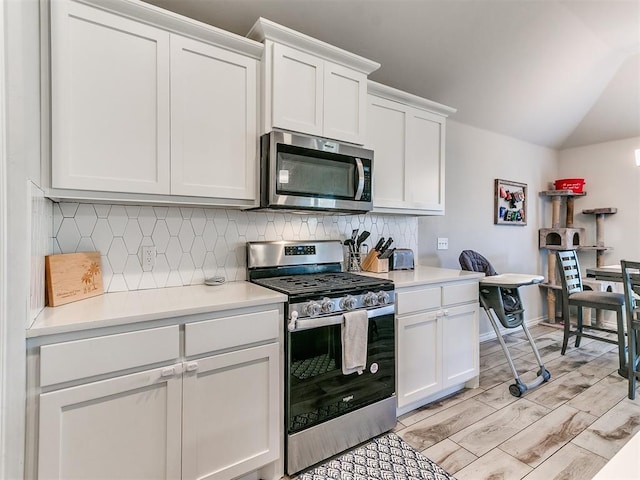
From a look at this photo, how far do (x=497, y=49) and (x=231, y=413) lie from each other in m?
3.43

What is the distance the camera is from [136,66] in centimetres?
158

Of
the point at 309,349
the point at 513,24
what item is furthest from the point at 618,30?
the point at 309,349

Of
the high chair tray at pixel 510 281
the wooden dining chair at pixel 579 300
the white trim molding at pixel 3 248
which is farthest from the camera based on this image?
the wooden dining chair at pixel 579 300

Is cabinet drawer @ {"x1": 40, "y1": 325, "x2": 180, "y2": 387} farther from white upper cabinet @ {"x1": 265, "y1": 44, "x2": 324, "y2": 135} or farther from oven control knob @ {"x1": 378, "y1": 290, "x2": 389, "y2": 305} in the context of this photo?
white upper cabinet @ {"x1": 265, "y1": 44, "x2": 324, "y2": 135}

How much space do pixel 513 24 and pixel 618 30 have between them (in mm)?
1190

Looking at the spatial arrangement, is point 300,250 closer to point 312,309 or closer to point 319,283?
point 319,283

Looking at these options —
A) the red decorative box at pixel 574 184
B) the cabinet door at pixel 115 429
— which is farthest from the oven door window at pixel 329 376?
the red decorative box at pixel 574 184

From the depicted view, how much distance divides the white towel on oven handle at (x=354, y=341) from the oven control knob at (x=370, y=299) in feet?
0.19

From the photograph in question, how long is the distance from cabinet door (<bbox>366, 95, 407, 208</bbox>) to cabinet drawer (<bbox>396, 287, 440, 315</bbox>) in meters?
0.69

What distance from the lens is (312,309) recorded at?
174 centimetres

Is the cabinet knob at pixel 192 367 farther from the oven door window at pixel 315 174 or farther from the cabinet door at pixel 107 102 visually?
the oven door window at pixel 315 174

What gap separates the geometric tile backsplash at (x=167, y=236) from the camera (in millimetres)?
1752

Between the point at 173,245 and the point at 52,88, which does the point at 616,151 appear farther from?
the point at 52,88

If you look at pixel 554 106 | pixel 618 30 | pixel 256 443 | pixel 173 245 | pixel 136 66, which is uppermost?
pixel 618 30
